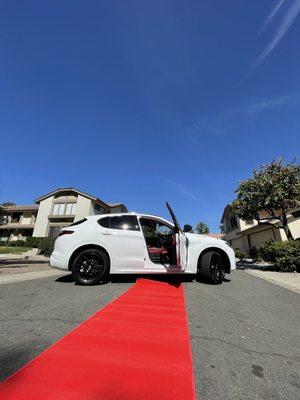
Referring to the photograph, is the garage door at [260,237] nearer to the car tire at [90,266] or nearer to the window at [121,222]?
the window at [121,222]

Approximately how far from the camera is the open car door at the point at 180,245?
5480 millimetres

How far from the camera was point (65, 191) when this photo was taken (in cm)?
3778

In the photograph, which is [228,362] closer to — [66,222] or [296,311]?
[296,311]

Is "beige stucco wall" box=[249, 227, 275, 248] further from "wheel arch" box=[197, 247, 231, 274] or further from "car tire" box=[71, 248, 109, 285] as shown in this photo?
"car tire" box=[71, 248, 109, 285]

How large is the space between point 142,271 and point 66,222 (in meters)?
33.3

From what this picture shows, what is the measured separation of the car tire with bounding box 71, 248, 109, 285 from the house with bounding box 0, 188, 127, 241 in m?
30.0

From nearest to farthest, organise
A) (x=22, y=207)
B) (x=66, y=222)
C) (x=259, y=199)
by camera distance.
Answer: (x=259, y=199)
(x=66, y=222)
(x=22, y=207)

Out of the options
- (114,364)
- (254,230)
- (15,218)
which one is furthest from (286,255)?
(15,218)

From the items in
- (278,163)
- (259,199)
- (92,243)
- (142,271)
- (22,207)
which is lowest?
(142,271)

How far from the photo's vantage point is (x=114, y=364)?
6.76 ft

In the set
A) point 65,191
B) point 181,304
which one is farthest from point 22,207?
point 181,304

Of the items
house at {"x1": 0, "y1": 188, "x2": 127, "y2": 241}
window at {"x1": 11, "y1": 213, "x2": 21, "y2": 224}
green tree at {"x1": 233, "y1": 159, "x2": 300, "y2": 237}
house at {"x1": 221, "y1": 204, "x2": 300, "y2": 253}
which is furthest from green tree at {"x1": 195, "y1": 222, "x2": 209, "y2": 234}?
green tree at {"x1": 233, "y1": 159, "x2": 300, "y2": 237}

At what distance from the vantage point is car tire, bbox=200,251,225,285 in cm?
593

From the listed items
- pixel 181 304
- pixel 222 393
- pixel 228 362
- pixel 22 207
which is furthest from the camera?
pixel 22 207
